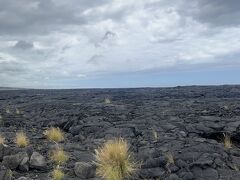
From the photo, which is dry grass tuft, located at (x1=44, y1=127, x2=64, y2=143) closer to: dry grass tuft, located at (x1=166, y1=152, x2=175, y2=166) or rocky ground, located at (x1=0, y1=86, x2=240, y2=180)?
rocky ground, located at (x1=0, y1=86, x2=240, y2=180)

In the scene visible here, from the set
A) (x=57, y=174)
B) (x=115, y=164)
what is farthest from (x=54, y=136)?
(x=115, y=164)

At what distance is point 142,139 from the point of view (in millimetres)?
21656

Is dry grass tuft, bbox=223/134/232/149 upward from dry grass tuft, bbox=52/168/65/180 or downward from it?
upward

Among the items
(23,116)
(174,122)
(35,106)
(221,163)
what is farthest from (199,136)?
(35,106)

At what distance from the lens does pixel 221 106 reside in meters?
30.7

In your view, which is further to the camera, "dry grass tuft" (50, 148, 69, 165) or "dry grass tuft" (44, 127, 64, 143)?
"dry grass tuft" (44, 127, 64, 143)

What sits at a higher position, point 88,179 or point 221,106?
point 221,106

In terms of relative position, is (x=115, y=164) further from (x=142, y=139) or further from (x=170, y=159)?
(x=142, y=139)

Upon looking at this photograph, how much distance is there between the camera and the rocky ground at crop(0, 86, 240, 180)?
1739 cm

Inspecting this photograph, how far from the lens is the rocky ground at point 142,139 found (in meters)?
17.4

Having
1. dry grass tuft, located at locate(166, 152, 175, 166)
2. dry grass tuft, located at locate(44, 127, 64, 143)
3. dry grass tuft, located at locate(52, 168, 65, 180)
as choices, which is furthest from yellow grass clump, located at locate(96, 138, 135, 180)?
dry grass tuft, located at locate(44, 127, 64, 143)

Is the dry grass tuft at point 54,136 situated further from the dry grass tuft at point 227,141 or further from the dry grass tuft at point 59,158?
the dry grass tuft at point 227,141

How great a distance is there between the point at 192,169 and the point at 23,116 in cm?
1757

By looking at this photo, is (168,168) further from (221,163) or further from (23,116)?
(23,116)
